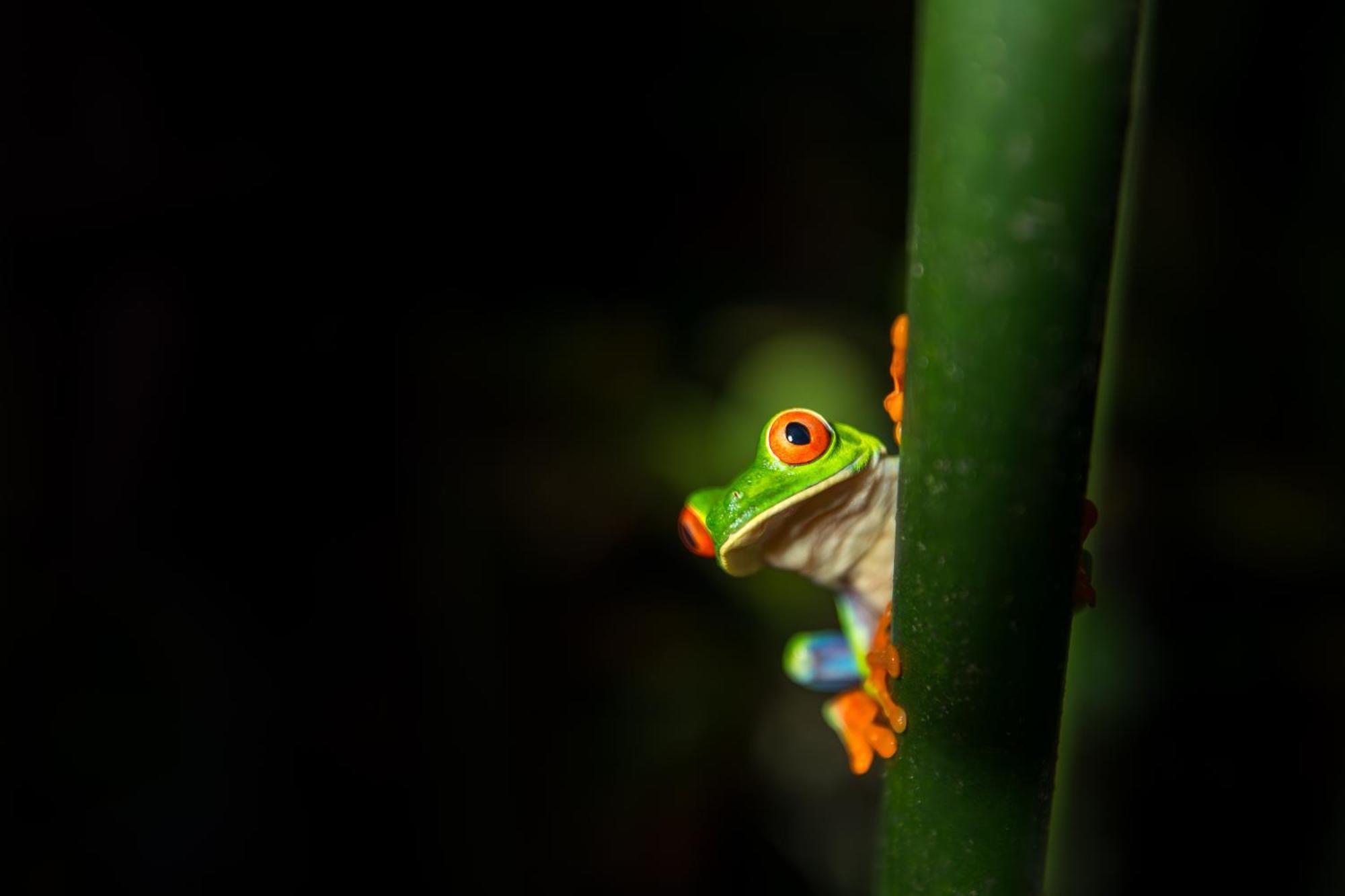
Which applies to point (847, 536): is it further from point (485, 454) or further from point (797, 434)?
point (485, 454)

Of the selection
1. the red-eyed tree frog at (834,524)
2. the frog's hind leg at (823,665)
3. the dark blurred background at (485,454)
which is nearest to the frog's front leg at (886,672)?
the red-eyed tree frog at (834,524)

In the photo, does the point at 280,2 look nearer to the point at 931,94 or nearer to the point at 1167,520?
the point at 1167,520

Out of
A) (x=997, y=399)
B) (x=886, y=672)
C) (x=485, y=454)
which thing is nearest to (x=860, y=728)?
(x=886, y=672)

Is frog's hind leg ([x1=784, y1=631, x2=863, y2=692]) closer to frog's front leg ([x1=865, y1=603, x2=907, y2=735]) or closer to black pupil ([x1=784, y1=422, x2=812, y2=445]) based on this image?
frog's front leg ([x1=865, y1=603, x2=907, y2=735])

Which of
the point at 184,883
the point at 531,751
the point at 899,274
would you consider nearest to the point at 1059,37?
the point at 899,274

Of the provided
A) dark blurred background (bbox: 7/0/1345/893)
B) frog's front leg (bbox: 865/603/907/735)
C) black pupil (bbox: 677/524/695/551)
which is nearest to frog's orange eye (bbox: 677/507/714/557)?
black pupil (bbox: 677/524/695/551)

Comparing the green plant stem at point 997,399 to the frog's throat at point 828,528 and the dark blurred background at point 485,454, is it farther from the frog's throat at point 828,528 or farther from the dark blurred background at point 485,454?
the dark blurred background at point 485,454
